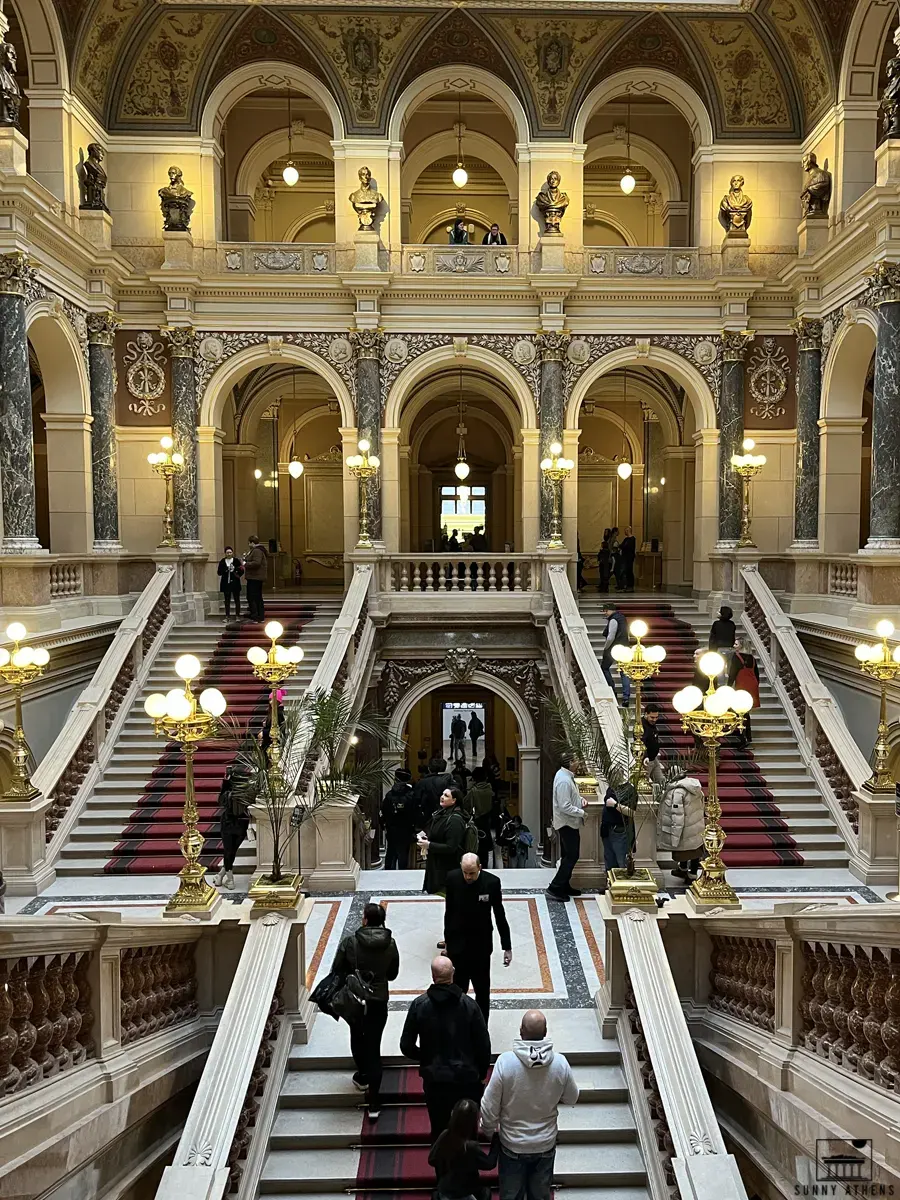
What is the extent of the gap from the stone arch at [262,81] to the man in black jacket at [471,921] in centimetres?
1602

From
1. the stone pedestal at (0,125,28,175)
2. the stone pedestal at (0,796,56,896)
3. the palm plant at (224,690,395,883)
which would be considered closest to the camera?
the palm plant at (224,690,395,883)

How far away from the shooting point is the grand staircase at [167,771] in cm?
1184

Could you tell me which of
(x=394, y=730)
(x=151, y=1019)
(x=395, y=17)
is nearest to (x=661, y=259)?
(x=395, y=17)

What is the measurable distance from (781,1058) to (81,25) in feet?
60.9

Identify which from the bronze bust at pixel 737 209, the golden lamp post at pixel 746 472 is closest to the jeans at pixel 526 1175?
the golden lamp post at pixel 746 472

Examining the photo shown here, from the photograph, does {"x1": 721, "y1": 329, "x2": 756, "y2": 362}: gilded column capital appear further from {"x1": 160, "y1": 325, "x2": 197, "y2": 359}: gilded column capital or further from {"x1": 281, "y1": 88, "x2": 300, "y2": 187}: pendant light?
{"x1": 160, "y1": 325, "x2": 197, "y2": 359}: gilded column capital

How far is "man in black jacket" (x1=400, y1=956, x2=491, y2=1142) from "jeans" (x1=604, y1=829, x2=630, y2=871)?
4823 mm

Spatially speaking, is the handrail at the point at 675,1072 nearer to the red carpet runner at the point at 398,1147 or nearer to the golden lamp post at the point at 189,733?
the red carpet runner at the point at 398,1147

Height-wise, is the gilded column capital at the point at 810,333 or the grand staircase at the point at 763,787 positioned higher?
the gilded column capital at the point at 810,333

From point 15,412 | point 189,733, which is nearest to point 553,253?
point 15,412

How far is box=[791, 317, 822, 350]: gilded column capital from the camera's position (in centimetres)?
1786

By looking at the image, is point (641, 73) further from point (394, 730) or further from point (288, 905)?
point (288, 905)

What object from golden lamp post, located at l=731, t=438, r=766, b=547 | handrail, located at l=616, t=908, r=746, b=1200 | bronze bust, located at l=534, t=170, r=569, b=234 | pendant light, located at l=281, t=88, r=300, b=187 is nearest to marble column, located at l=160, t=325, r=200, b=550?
pendant light, located at l=281, t=88, r=300, b=187

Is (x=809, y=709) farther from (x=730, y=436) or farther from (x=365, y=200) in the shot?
(x=365, y=200)
